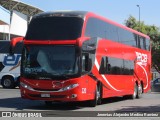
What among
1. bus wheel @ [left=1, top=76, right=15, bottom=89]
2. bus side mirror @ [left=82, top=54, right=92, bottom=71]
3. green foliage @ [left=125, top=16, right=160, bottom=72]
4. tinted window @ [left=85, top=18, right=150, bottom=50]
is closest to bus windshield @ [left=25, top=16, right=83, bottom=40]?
tinted window @ [left=85, top=18, right=150, bottom=50]

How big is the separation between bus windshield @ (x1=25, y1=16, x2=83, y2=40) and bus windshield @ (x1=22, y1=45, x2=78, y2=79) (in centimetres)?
41

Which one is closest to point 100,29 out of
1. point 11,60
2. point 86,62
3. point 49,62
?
point 86,62

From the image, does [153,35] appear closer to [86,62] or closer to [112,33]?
[112,33]

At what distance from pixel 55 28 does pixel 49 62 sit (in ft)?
4.47

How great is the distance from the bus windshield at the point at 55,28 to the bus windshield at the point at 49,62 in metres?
0.41

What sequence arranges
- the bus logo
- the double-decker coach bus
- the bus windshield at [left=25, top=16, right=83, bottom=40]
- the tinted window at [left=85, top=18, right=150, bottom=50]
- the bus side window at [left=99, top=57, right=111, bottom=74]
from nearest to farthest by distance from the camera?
the double-decker coach bus < the bus windshield at [left=25, top=16, right=83, bottom=40] < the tinted window at [left=85, top=18, right=150, bottom=50] < the bus side window at [left=99, top=57, right=111, bottom=74] < the bus logo

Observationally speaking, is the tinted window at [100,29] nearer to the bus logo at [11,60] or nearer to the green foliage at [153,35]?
the bus logo at [11,60]

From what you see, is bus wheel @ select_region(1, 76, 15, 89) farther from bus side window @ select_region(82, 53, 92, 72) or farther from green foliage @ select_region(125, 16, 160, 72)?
green foliage @ select_region(125, 16, 160, 72)

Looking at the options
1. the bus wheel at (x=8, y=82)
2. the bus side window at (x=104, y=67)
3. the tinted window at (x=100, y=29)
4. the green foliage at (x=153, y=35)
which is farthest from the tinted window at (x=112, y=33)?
the green foliage at (x=153, y=35)

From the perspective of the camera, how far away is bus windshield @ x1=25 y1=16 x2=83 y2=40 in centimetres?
1703

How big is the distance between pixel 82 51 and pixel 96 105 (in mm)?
3498

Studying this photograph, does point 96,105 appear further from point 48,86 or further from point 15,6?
point 15,6

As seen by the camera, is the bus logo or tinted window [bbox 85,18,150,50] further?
the bus logo

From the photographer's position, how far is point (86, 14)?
17.9 m
